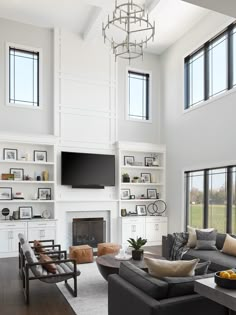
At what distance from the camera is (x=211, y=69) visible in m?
7.81

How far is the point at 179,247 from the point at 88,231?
3.03 meters

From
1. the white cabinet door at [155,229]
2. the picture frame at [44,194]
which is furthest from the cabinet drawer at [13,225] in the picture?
the white cabinet door at [155,229]

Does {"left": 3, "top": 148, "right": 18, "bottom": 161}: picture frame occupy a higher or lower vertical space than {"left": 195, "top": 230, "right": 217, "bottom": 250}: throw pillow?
higher

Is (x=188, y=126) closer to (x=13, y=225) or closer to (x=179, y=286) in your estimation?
(x=13, y=225)

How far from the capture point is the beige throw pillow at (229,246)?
18.0 feet

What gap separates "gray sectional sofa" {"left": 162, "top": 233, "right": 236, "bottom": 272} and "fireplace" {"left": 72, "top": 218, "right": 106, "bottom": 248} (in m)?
2.46

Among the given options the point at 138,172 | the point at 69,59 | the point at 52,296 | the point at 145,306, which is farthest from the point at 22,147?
the point at 145,306

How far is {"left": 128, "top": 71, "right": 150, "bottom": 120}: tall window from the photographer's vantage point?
955 cm

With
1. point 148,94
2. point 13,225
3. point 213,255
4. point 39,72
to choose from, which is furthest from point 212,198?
point 39,72

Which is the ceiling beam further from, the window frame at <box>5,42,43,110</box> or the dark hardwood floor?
the window frame at <box>5,42,43,110</box>

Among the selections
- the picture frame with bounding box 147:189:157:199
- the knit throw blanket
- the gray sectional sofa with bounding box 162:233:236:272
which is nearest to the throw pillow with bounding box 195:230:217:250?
the gray sectional sofa with bounding box 162:233:236:272

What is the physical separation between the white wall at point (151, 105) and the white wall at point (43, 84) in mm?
2056

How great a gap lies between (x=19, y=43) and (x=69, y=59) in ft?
4.43

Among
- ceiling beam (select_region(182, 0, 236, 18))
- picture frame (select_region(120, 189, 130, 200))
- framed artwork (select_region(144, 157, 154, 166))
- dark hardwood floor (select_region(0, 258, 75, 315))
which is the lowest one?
dark hardwood floor (select_region(0, 258, 75, 315))
